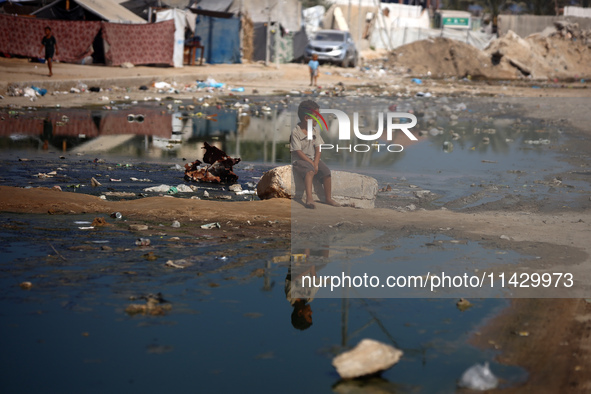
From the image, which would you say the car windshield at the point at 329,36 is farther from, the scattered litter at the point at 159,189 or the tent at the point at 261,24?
the scattered litter at the point at 159,189

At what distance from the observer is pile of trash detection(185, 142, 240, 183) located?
771cm

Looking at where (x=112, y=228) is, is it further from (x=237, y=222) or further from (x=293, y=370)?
(x=293, y=370)

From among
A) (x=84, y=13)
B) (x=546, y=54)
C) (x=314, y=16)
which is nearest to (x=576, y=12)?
(x=546, y=54)

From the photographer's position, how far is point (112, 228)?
17.7 feet

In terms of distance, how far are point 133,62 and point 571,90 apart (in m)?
15.1

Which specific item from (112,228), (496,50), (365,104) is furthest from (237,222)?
(496,50)

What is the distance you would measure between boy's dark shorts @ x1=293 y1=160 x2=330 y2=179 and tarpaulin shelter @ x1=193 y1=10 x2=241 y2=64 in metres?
23.0

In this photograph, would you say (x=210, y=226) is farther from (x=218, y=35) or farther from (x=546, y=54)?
(x=546, y=54)

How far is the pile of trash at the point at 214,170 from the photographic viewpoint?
7715 mm

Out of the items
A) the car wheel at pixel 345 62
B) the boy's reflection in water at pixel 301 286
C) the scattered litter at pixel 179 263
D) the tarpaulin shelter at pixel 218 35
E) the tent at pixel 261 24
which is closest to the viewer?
the boy's reflection in water at pixel 301 286

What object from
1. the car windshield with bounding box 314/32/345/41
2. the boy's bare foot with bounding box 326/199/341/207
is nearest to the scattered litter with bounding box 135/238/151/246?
the boy's bare foot with bounding box 326/199/341/207

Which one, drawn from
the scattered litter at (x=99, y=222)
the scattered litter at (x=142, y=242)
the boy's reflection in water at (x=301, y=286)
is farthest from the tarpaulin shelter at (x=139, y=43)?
the boy's reflection in water at (x=301, y=286)

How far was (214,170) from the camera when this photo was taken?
781 cm

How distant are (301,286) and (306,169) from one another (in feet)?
7.39
